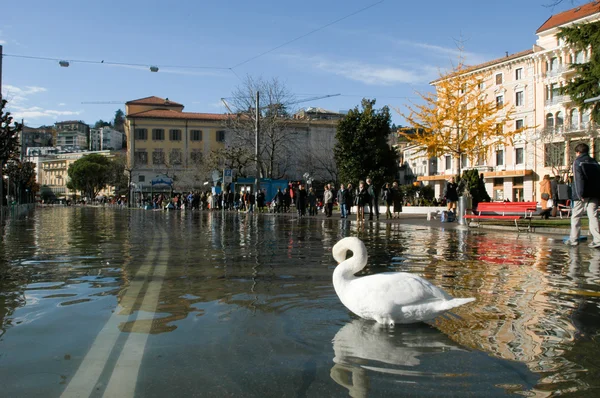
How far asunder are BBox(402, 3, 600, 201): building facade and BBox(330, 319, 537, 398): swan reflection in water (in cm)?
4735

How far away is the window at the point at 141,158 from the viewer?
Result: 83.2 metres

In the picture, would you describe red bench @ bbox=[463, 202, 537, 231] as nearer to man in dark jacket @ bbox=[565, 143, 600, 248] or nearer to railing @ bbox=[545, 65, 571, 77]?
man in dark jacket @ bbox=[565, 143, 600, 248]

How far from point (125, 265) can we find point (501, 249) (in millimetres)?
7060

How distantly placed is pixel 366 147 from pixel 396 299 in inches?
1846

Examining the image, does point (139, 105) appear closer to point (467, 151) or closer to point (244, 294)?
point (467, 151)

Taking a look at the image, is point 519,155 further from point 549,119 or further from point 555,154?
point 555,154

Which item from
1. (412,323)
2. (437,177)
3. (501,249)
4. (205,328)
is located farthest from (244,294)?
(437,177)

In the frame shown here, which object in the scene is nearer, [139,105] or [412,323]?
[412,323]

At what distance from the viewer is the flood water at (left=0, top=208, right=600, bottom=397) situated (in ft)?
10.4

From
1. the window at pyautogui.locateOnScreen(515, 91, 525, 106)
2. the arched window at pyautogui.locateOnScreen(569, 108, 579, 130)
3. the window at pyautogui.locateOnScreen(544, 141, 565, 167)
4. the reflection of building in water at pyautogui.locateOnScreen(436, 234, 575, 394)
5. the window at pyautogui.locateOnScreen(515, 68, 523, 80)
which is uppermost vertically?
the window at pyautogui.locateOnScreen(515, 68, 523, 80)

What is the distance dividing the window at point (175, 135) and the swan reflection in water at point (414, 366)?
82815mm

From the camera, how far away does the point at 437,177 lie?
6906cm

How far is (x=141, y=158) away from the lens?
274 ft

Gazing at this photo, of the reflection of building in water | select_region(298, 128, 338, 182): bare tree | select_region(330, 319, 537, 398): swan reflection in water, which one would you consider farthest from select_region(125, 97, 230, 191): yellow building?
select_region(330, 319, 537, 398): swan reflection in water
